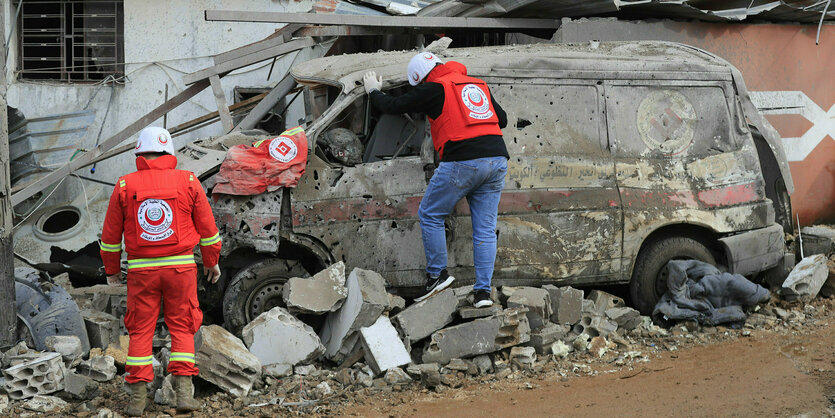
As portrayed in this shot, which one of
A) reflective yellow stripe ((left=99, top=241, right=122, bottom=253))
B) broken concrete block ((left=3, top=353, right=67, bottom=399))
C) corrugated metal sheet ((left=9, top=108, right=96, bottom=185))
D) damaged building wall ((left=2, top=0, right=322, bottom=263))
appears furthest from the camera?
damaged building wall ((left=2, top=0, right=322, bottom=263))

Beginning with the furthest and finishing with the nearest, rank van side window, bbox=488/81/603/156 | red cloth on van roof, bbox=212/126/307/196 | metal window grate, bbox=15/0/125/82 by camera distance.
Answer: metal window grate, bbox=15/0/125/82 → van side window, bbox=488/81/603/156 → red cloth on van roof, bbox=212/126/307/196

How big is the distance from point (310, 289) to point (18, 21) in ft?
21.0

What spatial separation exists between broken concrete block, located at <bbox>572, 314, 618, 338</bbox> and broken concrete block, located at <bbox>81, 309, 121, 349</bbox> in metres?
3.39

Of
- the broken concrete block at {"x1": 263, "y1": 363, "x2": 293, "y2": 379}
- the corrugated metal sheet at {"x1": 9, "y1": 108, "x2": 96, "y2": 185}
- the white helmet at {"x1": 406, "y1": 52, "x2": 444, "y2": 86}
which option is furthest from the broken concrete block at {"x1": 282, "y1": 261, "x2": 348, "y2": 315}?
the corrugated metal sheet at {"x1": 9, "y1": 108, "x2": 96, "y2": 185}

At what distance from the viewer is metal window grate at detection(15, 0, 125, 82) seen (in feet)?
33.7

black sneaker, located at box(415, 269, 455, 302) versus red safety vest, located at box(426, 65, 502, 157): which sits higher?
red safety vest, located at box(426, 65, 502, 157)

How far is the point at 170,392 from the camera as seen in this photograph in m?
5.27

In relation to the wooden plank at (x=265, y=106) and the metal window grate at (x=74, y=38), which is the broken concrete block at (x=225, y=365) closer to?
the wooden plank at (x=265, y=106)

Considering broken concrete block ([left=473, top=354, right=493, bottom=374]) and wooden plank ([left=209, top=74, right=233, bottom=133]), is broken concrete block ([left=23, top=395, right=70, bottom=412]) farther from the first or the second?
wooden plank ([left=209, top=74, right=233, bottom=133])

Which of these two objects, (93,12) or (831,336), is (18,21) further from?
(831,336)

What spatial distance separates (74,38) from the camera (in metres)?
10.3

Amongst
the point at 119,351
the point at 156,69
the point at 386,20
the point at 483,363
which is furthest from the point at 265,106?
the point at 483,363

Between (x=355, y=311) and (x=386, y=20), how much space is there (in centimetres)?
375

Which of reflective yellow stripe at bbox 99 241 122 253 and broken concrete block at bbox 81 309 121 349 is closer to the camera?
reflective yellow stripe at bbox 99 241 122 253
